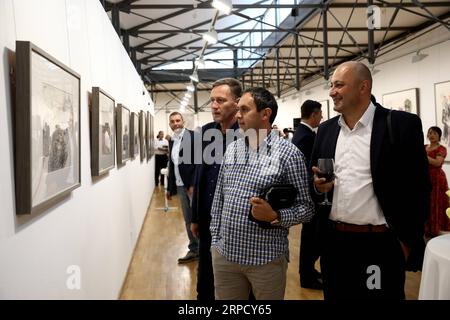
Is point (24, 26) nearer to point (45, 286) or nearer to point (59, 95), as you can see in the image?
point (59, 95)

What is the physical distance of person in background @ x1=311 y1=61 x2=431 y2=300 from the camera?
2.04 metres

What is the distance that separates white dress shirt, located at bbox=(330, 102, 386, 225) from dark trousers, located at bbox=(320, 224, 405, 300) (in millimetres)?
94

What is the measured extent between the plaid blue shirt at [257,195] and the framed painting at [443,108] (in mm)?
6902

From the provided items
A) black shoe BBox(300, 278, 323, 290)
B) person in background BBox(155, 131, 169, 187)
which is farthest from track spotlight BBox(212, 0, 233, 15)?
person in background BBox(155, 131, 169, 187)

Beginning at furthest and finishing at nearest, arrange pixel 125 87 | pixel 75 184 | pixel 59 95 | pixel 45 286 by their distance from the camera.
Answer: pixel 125 87 < pixel 75 184 < pixel 59 95 < pixel 45 286

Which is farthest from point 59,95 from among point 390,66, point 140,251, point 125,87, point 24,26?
point 390,66

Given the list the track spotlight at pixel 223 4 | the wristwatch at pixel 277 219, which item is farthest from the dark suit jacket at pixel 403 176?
the track spotlight at pixel 223 4

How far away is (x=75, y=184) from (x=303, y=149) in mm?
2376

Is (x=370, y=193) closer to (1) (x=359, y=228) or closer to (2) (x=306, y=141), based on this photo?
(1) (x=359, y=228)

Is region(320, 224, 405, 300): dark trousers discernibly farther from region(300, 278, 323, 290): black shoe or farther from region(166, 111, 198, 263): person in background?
region(166, 111, 198, 263): person in background

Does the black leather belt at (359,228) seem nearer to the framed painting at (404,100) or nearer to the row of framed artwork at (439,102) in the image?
the row of framed artwork at (439,102)
